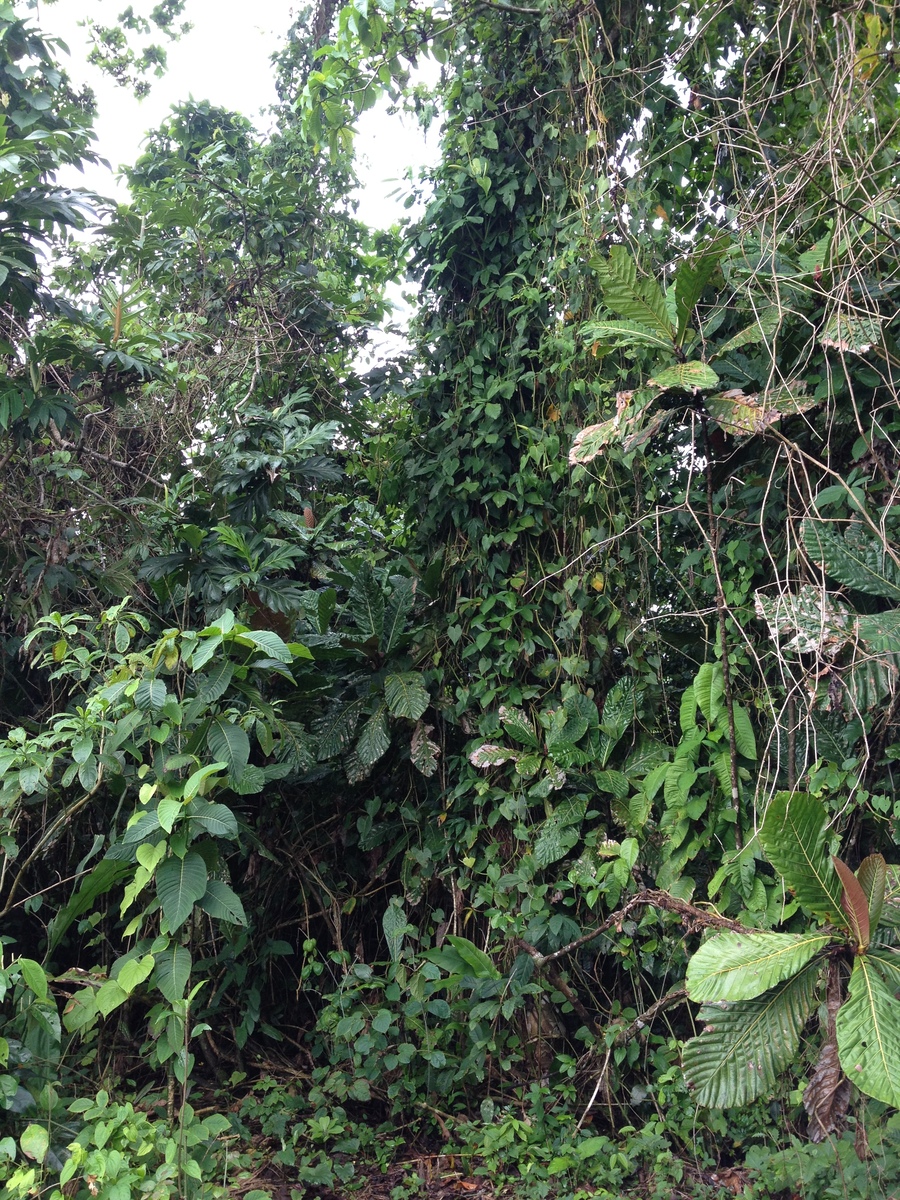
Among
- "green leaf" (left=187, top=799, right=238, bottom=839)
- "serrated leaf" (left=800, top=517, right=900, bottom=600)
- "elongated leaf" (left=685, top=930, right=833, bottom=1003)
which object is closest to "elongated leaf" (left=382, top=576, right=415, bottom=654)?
"green leaf" (left=187, top=799, right=238, bottom=839)

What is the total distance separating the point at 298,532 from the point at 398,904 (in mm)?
1643

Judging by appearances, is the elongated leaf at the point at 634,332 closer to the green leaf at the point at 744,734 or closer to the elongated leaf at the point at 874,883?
the green leaf at the point at 744,734

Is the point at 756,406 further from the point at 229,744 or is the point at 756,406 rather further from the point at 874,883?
the point at 229,744

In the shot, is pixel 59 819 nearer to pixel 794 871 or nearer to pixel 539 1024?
pixel 539 1024

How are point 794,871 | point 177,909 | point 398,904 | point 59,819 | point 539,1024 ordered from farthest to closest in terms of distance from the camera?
point 398,904, point 539,1024, point 59,819, point 177,909, point 794,871

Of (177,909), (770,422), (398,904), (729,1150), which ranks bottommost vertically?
(729,1150)

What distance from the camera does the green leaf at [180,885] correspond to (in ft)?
7.75

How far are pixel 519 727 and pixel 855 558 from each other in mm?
1322

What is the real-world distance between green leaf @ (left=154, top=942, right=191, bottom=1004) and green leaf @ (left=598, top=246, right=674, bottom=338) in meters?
2.34

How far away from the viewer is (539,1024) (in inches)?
121

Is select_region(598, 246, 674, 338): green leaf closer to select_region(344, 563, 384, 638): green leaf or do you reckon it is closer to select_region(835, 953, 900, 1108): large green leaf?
select_region(344, 563, 384, 638): green leaf

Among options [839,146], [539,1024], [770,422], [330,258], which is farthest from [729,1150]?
[330,258]

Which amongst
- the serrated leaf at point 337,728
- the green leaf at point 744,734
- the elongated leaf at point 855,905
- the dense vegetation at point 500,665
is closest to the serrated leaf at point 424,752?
the dense vegetation at point 500,665

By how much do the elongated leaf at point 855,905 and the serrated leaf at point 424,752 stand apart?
167 cm
